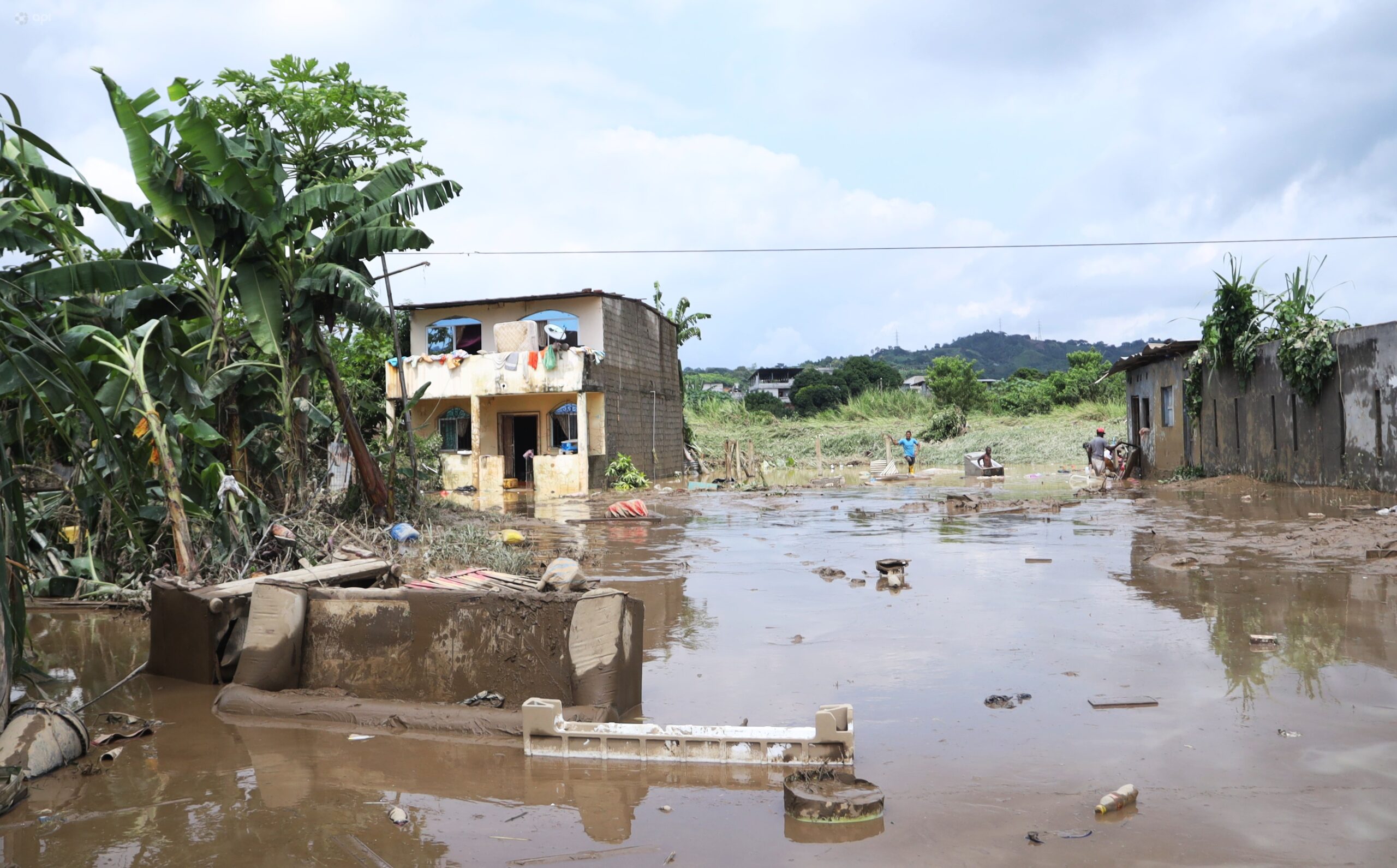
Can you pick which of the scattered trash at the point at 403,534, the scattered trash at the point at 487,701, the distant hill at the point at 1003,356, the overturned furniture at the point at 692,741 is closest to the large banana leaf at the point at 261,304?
the scattered trash at the point at 403,534

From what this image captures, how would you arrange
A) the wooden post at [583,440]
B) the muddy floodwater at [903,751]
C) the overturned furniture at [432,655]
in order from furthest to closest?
the wooden post at [583,440], the overturned furniture at [432,655], the muddy floodwater at [903,751]

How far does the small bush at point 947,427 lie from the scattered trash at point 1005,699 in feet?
138

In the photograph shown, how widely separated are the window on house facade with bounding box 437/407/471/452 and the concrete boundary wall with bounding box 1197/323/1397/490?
21296 mm

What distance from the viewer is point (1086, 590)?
9.80 m

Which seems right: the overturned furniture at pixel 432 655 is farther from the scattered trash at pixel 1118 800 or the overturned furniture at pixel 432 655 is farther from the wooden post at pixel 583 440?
the wooden post at pixel 583 440

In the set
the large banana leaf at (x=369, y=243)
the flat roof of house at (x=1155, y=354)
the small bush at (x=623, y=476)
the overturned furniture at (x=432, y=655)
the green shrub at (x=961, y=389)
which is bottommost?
the overturned furniture at (x=432, y=655)

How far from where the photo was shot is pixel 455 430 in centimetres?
3169

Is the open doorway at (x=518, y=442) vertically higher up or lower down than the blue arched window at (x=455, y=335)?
lower down

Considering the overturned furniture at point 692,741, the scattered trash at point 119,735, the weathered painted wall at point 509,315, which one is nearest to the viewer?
the overturned furniture at point 692,741

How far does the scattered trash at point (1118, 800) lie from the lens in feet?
14.1

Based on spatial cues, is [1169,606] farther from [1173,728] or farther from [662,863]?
[662,863]

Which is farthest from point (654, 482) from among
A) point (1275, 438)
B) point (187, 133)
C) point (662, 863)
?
point (662, 863)

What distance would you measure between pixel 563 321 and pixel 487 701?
24.5 meters

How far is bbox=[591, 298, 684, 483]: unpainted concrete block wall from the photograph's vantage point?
1153 inches
